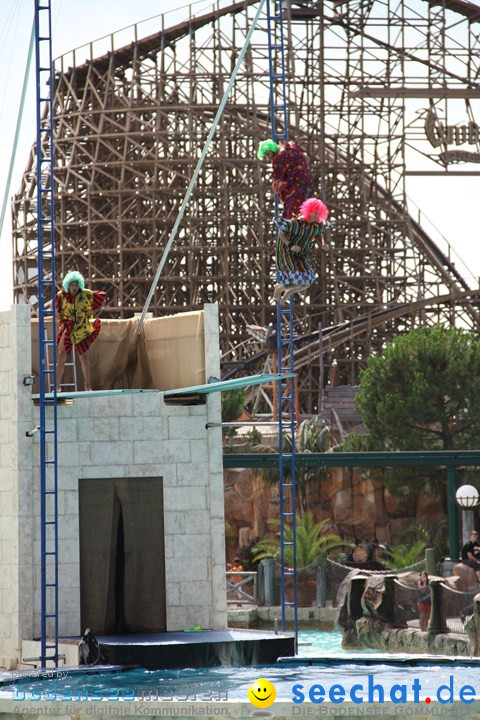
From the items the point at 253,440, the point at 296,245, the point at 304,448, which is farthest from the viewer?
the point at 253,440

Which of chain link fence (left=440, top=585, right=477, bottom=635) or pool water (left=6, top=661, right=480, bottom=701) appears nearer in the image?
pool water (left=6, top=661, right=480, bottom=701)

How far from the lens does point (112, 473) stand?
629 inches

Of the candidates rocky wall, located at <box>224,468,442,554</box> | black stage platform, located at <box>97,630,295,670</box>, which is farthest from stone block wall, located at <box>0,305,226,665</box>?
rocky wall, located at <box>224,468,442,554</box>

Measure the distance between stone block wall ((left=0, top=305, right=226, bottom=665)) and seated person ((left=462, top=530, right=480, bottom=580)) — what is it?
21.2 ft

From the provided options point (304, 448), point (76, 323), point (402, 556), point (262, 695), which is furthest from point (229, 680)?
point (304, 448)

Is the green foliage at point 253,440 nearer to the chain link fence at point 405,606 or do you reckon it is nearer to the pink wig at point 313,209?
the chain link fence at point 405,606

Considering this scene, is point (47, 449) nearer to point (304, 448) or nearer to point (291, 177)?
point (291, 177)

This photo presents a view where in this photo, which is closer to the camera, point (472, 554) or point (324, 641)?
point (324, 641)

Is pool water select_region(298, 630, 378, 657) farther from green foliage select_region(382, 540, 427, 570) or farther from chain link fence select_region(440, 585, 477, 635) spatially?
green foliage select_region(382, 540, 427, 570)

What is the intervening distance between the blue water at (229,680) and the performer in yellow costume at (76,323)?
418 centimetres

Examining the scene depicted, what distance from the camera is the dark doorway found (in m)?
15.7

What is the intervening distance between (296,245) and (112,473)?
11.3ft

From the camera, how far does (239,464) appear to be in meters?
26.9

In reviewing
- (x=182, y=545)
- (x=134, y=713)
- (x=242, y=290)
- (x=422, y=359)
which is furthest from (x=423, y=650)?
(x=242, y=290)
